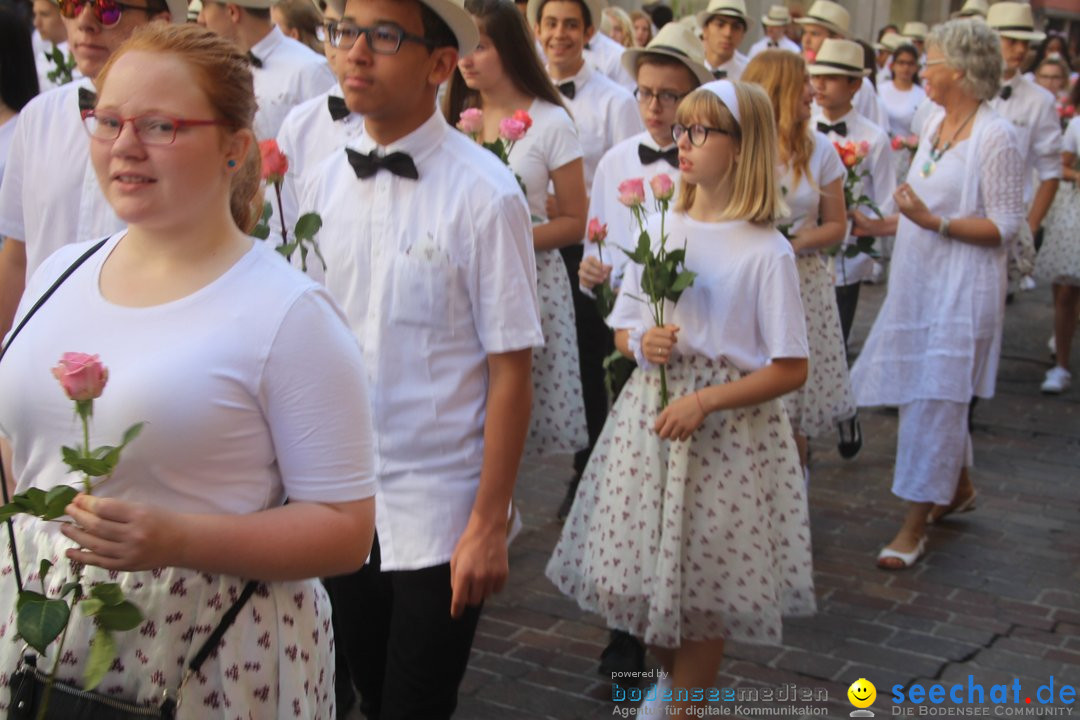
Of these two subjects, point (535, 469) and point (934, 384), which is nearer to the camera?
point (934, 384)

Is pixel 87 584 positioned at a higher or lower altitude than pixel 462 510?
higher

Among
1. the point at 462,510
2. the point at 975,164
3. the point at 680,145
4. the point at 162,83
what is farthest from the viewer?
the point at 975,164

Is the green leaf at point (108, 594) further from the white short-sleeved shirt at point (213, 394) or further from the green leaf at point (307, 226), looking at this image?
the green leaf at point (307, 226)

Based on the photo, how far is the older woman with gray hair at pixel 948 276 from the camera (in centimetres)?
653

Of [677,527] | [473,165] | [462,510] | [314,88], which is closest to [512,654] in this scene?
[677,527]

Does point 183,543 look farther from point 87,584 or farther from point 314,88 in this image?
point 314,88

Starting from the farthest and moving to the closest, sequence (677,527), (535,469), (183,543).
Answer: (535,469), (677,527), (183,543)

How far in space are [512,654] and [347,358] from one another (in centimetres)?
316

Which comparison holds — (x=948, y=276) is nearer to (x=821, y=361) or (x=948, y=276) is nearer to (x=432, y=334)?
(x=821, y=361)

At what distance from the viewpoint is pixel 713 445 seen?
4.56 metres

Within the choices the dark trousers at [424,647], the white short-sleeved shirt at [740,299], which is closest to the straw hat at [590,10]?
the white short-sleeved shirt at [740,299]

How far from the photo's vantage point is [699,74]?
595 cm

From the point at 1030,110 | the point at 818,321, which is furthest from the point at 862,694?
the point at 1030,110

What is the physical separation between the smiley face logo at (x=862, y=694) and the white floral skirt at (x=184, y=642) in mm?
2991
